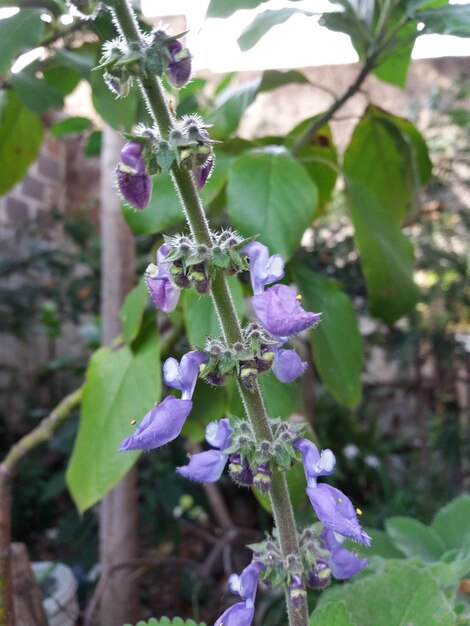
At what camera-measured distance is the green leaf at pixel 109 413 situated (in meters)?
0.62

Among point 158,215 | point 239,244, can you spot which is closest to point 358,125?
point 158,215

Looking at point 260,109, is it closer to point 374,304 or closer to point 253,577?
point 374,304

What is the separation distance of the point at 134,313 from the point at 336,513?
0.43 metres

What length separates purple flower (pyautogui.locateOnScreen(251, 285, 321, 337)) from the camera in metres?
0.29

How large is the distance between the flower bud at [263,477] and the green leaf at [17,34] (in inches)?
20.1

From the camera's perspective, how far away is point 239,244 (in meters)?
0.31

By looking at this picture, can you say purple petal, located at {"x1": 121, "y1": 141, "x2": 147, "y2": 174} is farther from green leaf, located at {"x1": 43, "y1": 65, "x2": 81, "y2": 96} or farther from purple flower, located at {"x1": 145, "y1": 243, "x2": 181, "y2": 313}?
green leaf, located at {"x1": 43, "y1": 65, "x2": 81, "y2": 96}

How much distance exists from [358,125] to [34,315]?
4.25 ft

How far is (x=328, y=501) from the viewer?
305mm

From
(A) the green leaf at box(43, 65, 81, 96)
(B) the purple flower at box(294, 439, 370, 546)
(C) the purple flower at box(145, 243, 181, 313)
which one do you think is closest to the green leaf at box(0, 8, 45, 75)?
(A) the green leaf at box(43, 65, 81, 96)

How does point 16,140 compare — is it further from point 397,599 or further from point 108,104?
point 397,599

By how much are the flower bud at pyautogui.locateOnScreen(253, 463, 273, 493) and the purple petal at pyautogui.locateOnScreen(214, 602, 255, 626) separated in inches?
3.7

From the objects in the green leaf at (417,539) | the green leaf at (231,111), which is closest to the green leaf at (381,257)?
the green leaf at (231,111)

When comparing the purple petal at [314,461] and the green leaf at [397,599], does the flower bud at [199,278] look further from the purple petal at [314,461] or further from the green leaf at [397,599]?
the green leaf at [397,599]
